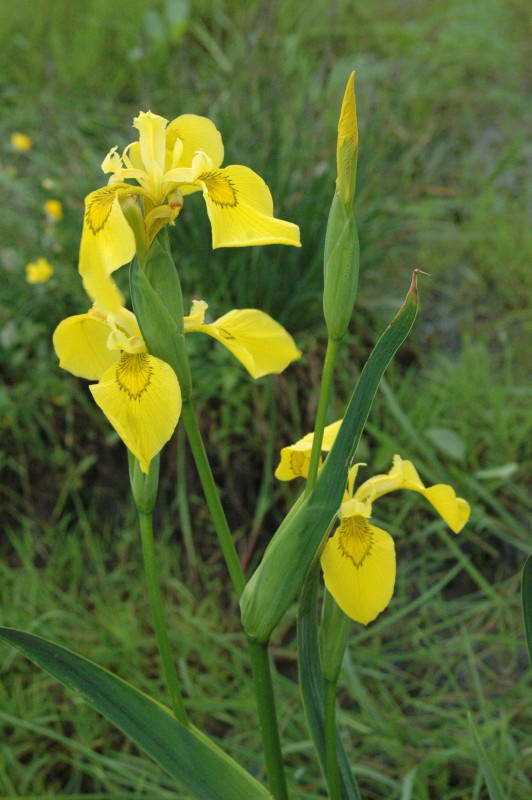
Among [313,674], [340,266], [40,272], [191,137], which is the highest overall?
[191,137]

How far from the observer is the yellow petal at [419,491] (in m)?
0.93

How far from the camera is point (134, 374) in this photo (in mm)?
817

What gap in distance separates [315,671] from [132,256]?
0.45m

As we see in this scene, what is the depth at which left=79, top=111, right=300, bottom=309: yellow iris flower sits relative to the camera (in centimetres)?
79

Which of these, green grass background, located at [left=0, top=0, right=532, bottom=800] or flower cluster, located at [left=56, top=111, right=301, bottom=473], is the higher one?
flower cluster, located at [left=56, top=111, right=301, bottom=473]

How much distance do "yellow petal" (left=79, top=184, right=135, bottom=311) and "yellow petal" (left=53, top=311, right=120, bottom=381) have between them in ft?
0.23

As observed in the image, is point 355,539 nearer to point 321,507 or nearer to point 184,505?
point 321,507

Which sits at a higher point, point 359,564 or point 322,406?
point 322,406

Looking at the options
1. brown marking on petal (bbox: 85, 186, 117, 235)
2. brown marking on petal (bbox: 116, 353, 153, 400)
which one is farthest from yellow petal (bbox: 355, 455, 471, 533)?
brown marking on petal (bbox: 85, 186, 117, 235)

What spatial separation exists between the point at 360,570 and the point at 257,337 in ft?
0.78

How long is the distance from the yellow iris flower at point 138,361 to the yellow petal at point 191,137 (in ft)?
0.46

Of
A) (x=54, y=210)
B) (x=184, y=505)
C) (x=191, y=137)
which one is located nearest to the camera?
(x=191, y=137)

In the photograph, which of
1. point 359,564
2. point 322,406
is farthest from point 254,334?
point 359,564

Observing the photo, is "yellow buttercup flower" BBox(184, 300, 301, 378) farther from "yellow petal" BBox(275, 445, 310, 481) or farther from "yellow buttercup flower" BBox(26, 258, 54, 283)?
"yellow buttercup flower" BBox(26, 258, 54, 283)
